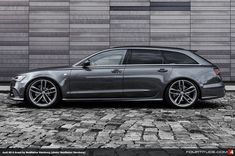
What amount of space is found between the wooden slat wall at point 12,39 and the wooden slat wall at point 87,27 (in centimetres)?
171

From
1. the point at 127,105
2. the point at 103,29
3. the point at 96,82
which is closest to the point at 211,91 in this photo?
the point at 127,105

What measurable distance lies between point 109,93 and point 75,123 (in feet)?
7.11

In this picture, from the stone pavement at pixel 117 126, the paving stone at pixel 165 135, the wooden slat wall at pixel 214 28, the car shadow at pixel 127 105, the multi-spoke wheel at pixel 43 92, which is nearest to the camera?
the stone pavement at pixel 117 126

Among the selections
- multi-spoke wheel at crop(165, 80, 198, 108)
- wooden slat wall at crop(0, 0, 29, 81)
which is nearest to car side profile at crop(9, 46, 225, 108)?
multi-spoke wheel at crop(165, 80, 198, 108)

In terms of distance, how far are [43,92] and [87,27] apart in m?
7.23

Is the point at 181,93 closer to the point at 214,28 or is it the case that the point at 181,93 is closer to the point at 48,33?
the point at 214,28

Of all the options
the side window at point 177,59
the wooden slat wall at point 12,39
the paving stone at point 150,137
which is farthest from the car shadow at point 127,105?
the wooden slat wall at point 12,39

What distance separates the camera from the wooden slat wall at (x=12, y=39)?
16188mm

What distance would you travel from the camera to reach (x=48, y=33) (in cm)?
1620

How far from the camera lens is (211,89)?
9.34 metres

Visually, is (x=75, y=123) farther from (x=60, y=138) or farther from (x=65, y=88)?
(x=65, y=88)

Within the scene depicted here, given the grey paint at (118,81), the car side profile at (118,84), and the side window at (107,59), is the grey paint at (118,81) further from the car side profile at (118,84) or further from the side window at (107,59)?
the side window at (107,59)

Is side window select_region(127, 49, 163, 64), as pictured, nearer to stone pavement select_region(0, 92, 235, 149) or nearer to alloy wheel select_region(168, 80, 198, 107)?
alloy wheel select_region(168, 80, 198, 107)

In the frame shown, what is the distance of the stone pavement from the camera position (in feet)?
18.3
